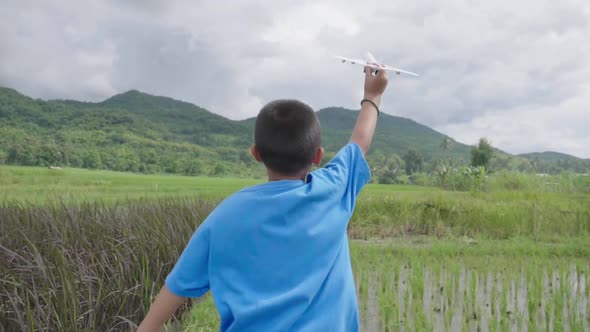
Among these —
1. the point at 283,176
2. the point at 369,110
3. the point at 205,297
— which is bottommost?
the point at 205,297

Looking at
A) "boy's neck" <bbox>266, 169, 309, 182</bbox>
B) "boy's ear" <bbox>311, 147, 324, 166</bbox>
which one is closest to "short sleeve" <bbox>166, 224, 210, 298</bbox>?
"boy's neck" <bbox>266, 169, 309, 182</bbox>

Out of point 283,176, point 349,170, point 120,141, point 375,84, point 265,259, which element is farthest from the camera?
point 120,141

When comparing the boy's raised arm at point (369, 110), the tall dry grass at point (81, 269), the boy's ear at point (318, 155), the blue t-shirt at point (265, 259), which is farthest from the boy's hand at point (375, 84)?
the tall dry grass at point (81, 269)

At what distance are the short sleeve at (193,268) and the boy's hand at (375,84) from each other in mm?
767

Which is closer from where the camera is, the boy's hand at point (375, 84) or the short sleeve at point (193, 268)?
the short sleeve at point (193, 268)

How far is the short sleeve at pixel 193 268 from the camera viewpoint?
1220mm

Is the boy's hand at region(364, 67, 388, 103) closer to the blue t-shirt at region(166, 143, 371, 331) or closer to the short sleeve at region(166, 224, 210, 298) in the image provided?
the blue t-shirt at region(166, 143, 371, 331)

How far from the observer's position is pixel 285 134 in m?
1.26

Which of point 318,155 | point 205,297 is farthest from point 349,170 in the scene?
point 205,297

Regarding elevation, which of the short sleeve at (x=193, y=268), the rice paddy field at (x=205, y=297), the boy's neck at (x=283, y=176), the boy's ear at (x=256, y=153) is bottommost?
the rice paddy field at (x=205, y=297)

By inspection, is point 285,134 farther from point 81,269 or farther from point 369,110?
point 81,269

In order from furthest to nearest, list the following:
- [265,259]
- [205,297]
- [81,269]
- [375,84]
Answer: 1. [205,297]
2. [81,269]
3. [375,84]
4. [265,259]

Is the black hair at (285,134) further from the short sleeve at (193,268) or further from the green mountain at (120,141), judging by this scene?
the green mountain at (120,141)

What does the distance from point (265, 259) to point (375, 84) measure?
0.75 m
